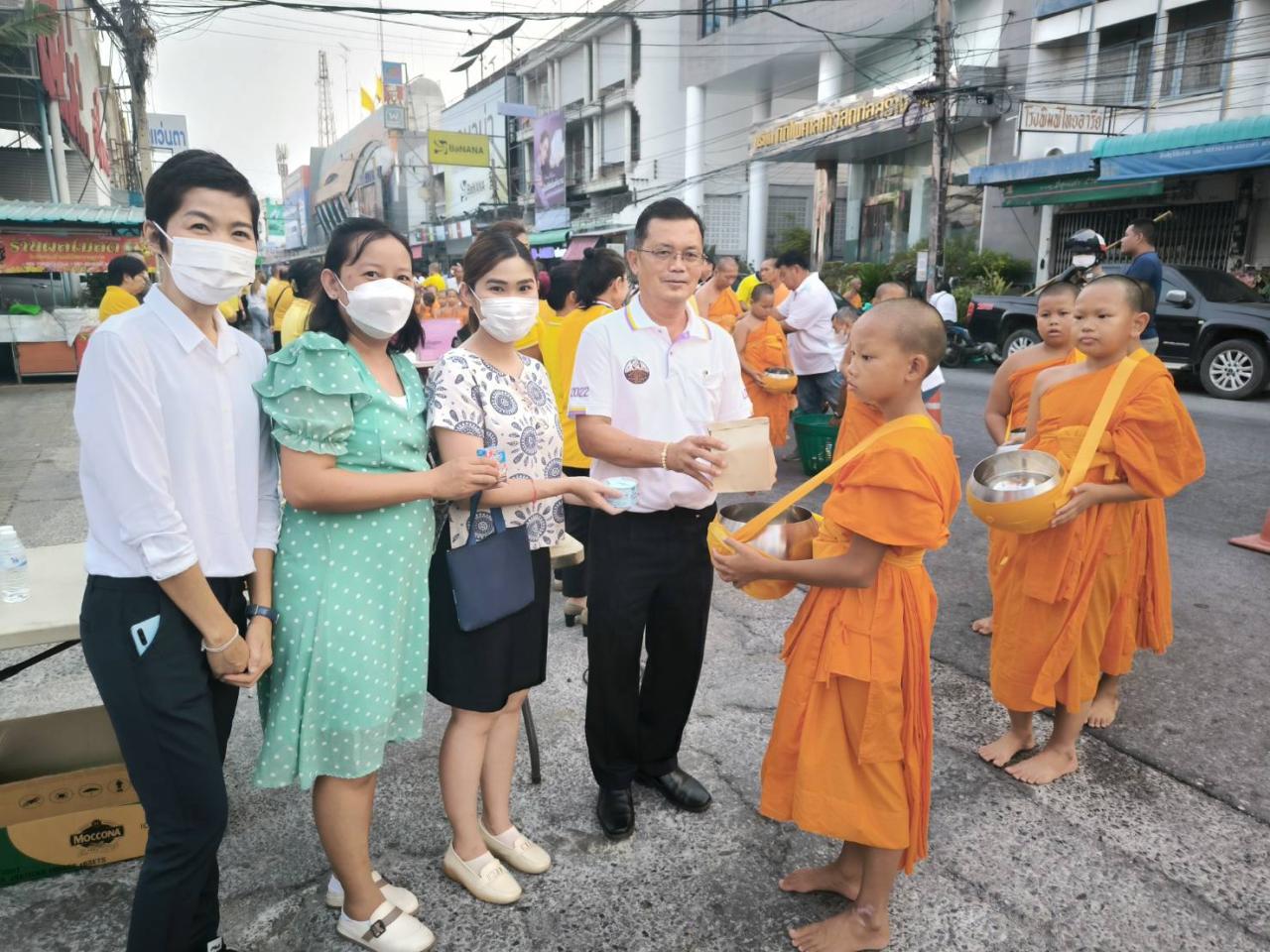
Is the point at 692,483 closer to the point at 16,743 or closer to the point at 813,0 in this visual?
the point at 16,743

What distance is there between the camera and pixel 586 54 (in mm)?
35250

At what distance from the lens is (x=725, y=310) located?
292 inches

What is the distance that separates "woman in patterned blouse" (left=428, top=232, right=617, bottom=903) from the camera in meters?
2.07

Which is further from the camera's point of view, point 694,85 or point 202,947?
point 694,85

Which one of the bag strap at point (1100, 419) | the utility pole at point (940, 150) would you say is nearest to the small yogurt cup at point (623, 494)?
the bag strap at point (1100, 419)

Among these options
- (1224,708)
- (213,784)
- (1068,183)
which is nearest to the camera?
(213,784)

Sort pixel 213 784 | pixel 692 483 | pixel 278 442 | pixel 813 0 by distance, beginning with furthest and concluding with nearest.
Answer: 1. pixel 813 0
2. pixel 692 483
3. pixel 278 442
4. pixel 213 784

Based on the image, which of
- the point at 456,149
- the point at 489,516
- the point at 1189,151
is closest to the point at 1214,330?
the point at 1189,151

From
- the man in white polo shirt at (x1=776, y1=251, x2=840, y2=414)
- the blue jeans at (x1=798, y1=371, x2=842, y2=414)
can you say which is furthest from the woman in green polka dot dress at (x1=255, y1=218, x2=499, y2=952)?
the blue jeans at (x1=798, y1=371, x2=842, y2=414)

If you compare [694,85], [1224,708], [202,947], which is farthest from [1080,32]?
[202,947]

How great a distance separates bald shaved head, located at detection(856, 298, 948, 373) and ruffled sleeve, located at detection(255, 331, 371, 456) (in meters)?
1.23

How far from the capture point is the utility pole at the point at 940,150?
589 inches

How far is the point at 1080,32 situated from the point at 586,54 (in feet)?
76.9

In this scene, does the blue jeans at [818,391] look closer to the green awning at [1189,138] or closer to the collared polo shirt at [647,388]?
the collared polo shirt at [647,388]
